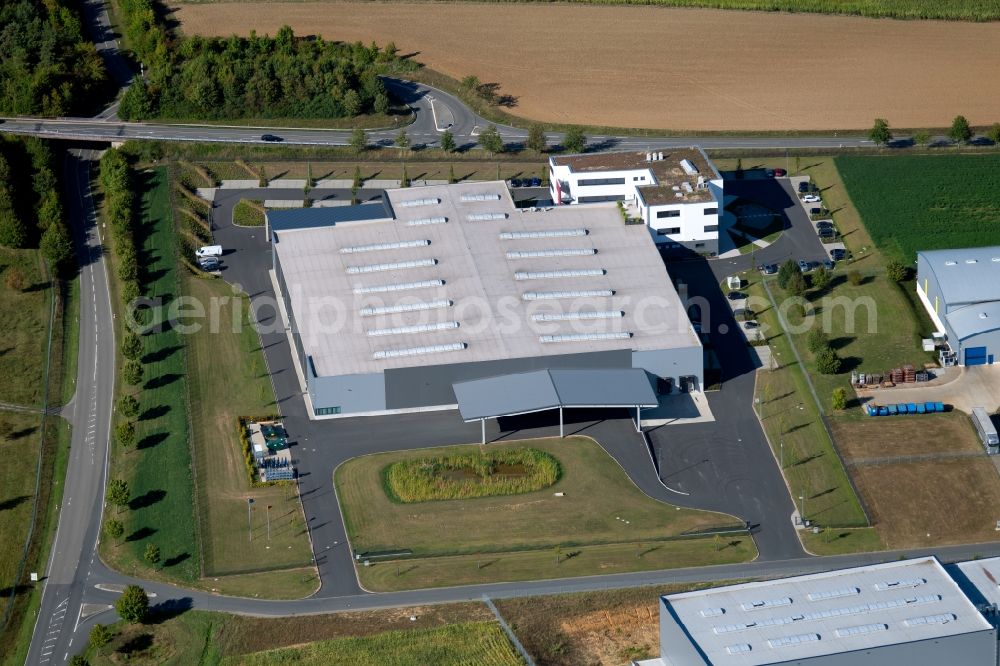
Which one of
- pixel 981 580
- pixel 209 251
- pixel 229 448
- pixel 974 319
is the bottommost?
pixel 981 580

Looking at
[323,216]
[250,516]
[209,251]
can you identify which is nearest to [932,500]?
[250,516]

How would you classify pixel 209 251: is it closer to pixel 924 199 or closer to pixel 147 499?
pixel 147 499

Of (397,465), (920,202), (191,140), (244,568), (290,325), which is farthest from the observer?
(191,140)

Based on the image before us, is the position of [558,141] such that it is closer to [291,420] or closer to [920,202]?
[920,202]

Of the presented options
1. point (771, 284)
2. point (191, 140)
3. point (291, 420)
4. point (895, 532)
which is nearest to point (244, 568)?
point (291, 420)

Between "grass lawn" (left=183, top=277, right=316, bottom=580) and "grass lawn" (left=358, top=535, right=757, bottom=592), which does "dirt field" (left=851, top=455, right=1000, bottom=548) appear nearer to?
"grass lawn" (left=358, top=535, right=757, bottom=592)

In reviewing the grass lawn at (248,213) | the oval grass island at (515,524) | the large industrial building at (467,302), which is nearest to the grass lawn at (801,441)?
the large industrial building at (467,302)
